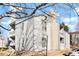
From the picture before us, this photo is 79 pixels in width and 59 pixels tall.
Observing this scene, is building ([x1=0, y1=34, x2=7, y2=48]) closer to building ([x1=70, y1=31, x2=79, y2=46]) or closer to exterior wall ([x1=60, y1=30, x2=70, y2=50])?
exterior wall ([x1=60, y1=30, x2=70, y2=50])

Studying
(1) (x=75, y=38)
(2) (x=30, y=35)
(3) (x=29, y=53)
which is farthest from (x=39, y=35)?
(1) (x=75, y=38)

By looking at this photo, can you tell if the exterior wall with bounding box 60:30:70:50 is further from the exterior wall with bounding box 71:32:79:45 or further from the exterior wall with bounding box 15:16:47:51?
the exterior wall with bounding box 15:16:47:51

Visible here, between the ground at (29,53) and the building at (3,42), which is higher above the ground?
the building at (3,42)

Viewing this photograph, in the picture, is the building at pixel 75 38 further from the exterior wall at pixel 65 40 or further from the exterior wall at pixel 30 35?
the exterior wall at pixel 30 35

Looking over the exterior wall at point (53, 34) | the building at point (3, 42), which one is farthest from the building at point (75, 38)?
the building at point (3, 42)

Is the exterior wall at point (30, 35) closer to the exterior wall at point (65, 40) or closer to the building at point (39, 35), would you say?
the building at point (39, 35)

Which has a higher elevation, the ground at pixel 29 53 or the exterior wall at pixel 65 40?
the exterior wall at pixel 65 40

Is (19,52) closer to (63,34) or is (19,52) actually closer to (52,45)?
(52,45)

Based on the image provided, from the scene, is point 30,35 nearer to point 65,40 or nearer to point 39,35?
point 39,35

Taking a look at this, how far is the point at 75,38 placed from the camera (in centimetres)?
171

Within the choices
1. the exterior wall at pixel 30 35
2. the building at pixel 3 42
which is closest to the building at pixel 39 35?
the exterior wall at pixel 30 35

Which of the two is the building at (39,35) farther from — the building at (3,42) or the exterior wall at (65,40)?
the building at (3,42)

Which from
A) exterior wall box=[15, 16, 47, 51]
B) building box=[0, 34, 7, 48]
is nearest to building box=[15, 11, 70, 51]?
exterior wall box=[15, 16, 47, 51]

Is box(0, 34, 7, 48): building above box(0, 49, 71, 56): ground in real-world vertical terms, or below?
above
